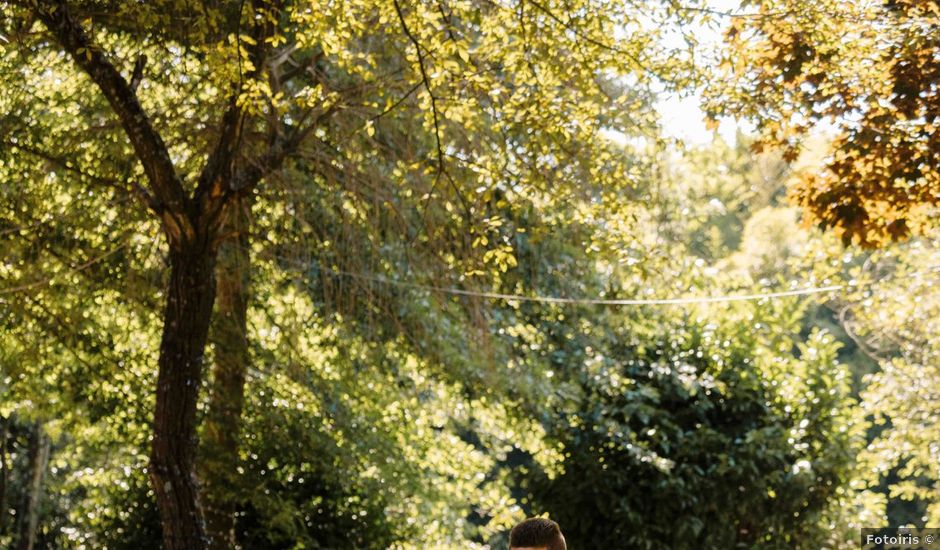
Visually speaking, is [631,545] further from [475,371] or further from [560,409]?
[475,371]

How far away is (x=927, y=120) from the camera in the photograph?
8195mm

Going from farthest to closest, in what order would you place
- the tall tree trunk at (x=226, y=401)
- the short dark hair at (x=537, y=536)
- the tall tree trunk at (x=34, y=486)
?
1. the tall tree trunk at (x=34, y=486)
2. the tall tree trunk at (x=226, y=401)
3. the short dark hair at (x=537, y=536)

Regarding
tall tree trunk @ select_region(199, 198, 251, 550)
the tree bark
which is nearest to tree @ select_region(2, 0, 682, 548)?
tall tree trunk @ select_region(199, 198, 251, 550)

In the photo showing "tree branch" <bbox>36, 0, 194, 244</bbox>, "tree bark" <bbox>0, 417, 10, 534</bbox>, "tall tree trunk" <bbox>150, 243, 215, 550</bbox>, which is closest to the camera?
"tree branch" <bbox>36, 0, 194, 244</bbox>

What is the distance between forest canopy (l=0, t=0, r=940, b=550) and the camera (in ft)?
27.0

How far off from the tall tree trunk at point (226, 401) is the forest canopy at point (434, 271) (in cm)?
4

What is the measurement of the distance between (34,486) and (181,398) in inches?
441

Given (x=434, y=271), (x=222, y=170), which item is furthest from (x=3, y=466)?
(x=222, y=170)

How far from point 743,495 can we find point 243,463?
5637 millimetres

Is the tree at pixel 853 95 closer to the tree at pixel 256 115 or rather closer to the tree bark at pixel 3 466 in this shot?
the tree at pixel 256 115

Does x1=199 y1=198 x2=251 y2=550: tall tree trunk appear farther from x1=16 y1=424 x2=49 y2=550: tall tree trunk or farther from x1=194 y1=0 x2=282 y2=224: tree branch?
x1=16 y1=424 x2=49 y2=550: tall tree trunk

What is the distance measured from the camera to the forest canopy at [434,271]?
8.23 meters

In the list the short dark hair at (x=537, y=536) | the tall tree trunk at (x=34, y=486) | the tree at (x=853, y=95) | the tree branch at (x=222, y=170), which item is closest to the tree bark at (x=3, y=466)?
the tall tree trunk at (x=34, y=486)

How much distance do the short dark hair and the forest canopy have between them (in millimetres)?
3544
